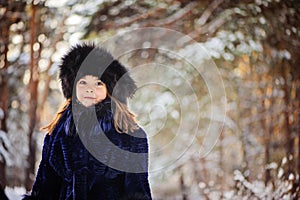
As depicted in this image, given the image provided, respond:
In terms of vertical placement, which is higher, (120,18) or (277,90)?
(120,18)

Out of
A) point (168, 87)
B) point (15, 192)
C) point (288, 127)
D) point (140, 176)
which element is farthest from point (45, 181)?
point (288, 127)

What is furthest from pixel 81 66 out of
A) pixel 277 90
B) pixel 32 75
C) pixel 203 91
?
pixel 277 90

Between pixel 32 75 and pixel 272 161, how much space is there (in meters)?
0.47

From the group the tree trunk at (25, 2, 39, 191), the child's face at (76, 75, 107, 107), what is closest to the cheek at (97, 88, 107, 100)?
the child's face at (76, 75, 107, 107)

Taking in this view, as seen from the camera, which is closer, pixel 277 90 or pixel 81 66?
pixel 81 66

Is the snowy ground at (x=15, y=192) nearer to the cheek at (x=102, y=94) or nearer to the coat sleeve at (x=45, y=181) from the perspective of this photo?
the coat sleeve at (x=45, y=181)

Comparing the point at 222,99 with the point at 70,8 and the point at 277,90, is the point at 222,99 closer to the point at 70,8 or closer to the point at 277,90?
the point at 277,90

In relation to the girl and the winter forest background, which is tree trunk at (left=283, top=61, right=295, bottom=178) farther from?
the girl

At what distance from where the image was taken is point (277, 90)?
1.13 metres

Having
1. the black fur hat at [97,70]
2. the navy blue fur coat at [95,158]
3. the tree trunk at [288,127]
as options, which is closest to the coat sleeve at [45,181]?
the navy blue fur coat at [95,158]

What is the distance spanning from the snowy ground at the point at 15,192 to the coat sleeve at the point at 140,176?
0.19m

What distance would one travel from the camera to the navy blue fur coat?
3.30 ft

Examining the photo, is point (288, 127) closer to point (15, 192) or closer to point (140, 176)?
point (140, 176)

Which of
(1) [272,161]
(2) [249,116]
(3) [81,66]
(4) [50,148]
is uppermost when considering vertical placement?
(3) [81,66]
